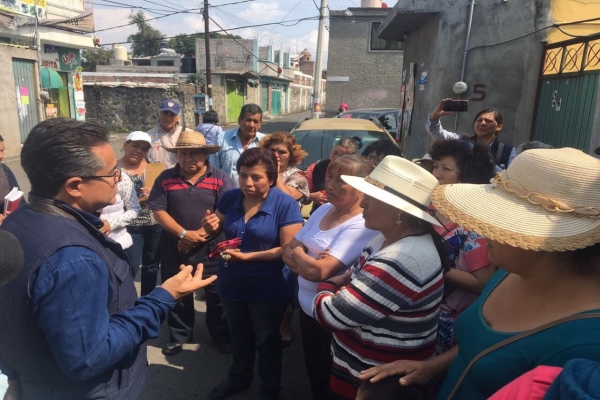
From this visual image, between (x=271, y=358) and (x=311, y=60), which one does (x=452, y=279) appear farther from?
(x=311, y=60)

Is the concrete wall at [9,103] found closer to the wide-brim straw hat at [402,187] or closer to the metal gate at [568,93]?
the metal gate at [568,93]

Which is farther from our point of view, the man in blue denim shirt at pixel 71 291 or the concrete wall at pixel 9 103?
the concrete wall at pixel 9 103

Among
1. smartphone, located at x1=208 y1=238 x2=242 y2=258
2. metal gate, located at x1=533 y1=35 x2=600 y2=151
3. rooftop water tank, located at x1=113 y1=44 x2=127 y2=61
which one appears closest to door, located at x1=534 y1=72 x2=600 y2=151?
metal gate, located at x1=533 y1=35 x2=600 y2=151

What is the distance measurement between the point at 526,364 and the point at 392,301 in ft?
1.83

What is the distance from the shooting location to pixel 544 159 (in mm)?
1137

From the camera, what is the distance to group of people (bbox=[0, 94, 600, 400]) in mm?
1096

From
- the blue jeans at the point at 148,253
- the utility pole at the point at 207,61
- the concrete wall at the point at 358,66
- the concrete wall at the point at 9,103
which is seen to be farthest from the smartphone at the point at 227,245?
the utility pole at the point at 207,61

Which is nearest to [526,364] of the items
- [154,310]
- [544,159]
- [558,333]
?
[558,333]

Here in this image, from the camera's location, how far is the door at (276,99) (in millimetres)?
35372

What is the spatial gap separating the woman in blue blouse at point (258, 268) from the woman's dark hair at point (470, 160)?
1.02 metres

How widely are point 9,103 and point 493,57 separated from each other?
12346mm

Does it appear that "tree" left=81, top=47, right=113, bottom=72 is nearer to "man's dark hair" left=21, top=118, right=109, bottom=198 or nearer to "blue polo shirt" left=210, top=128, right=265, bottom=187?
"blue polo shirt" left=210, top=128, right=265, bottom=187

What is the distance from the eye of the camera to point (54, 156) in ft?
4.85

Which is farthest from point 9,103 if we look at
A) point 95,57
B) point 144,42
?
point 144,42
